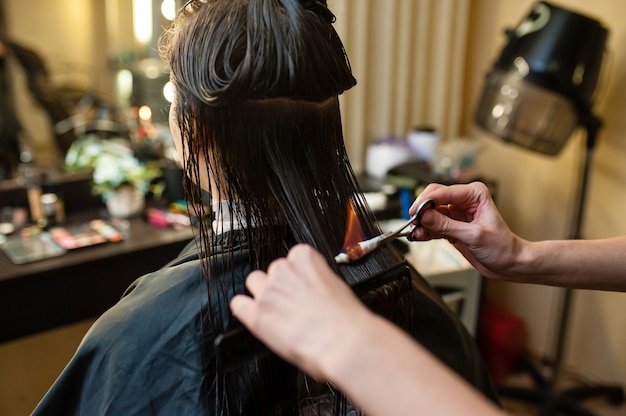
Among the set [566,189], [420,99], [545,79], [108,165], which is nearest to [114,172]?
[108,165]

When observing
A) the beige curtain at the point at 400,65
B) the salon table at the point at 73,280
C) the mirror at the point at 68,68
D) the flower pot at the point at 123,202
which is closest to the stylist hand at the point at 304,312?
the salon table at the point at 73,280

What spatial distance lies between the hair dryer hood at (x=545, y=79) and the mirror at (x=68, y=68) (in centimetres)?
113

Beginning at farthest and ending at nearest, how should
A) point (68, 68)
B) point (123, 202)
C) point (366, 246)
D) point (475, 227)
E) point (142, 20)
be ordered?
1. point (142, 20)
2. point (68, 68)
3. point (123, 202)
4. point (475, 227)
5. point (366, 246)

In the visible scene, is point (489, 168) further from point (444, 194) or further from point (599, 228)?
point (444, 194)

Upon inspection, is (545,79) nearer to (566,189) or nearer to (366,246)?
(566,189)

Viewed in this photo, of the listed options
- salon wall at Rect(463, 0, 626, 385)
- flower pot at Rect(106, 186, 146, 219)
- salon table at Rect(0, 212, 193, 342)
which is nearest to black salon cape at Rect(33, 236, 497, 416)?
salon table at Rect(0, 212, 193, 342)

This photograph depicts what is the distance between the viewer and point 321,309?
0.55m

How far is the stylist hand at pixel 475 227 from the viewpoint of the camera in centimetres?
96

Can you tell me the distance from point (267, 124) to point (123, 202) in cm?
116

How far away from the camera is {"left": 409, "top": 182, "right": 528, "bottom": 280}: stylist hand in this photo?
0.96 metres

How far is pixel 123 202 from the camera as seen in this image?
188cm

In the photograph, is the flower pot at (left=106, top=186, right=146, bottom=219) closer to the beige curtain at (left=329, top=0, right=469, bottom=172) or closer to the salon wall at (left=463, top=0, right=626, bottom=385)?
the beige curtain at (left=329, top=0, right=469, bottom=172)

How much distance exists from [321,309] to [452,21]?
219 centimetres

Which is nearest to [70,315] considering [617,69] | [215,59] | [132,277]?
[132,277]
